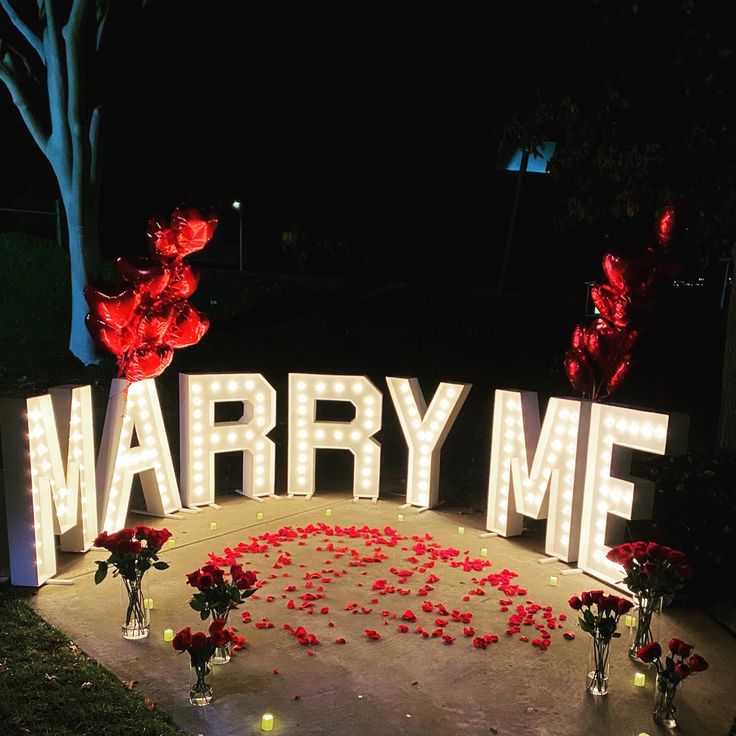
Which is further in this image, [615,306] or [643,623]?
[615,306]

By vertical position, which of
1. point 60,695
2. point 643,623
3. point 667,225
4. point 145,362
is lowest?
point 60,695

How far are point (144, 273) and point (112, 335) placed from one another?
64 cm

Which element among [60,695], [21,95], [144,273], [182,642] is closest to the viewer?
[182,642]

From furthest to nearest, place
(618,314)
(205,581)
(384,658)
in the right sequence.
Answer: (618,314) → (384,658) → (205,581)

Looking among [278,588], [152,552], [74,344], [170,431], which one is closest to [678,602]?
[278,588]

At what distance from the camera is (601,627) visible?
13.7 feet

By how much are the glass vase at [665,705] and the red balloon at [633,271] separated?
350 cm

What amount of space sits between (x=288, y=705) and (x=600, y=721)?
70.0 inches

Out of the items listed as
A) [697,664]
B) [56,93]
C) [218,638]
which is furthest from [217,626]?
[56,93]

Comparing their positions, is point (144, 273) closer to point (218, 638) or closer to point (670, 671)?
point (218, 638)

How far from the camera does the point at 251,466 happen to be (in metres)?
8.12

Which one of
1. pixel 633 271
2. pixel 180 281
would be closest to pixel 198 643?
pixel 180 281

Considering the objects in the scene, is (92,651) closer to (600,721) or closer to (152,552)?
(152,552)

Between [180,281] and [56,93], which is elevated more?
[56,93]
